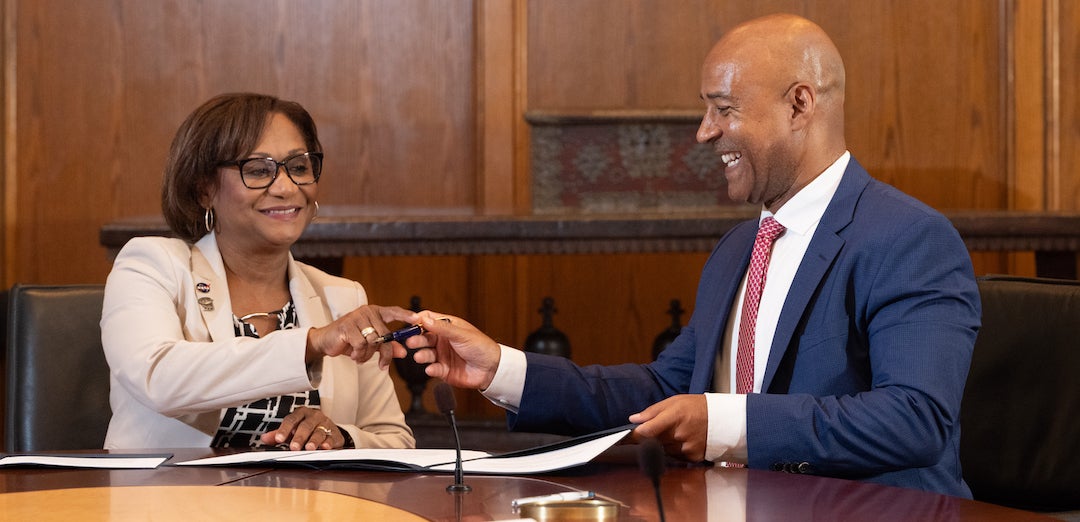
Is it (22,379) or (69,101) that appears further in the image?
(69,101)

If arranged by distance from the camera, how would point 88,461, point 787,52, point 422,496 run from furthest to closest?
point 787,52
point 88,461
point 422,496

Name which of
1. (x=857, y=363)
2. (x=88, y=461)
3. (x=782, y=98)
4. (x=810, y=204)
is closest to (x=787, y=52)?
(x=782, y=98)

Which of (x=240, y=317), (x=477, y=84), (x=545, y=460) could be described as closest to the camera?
(x=545, y=460)

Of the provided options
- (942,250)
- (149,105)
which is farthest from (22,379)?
(149,105)

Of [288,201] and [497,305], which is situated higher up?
[288,201]

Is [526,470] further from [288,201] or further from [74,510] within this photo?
[288,201]

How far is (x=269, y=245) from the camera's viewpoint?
2.48m

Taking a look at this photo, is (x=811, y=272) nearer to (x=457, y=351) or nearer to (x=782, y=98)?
(x=782, y=98)

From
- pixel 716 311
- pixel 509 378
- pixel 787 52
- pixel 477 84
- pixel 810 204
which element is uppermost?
pixel 477 84

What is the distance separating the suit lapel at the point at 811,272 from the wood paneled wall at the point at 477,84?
266 centimetres

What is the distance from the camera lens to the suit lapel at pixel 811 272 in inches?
73.8

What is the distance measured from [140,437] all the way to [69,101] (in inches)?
107

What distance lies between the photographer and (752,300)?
6.71 ft

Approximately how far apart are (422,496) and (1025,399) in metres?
1.19
